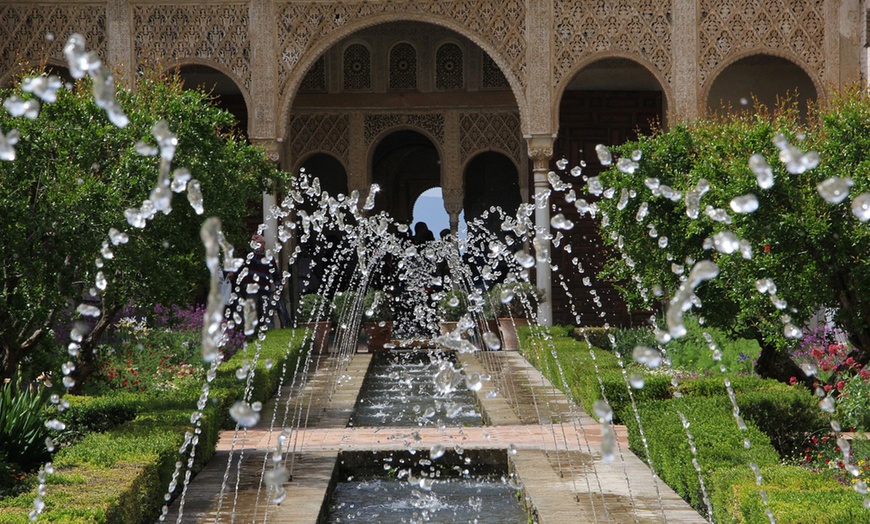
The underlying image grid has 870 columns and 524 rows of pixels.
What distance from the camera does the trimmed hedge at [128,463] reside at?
158 inches

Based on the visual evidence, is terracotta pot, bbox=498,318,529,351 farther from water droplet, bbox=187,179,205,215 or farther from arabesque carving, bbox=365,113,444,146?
water droplet, bbox=187,179,205,215

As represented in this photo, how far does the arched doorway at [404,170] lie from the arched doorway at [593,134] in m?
4.91

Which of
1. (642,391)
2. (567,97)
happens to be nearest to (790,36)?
(567,97)

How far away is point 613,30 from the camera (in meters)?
12.7

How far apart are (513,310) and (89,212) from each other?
804cm

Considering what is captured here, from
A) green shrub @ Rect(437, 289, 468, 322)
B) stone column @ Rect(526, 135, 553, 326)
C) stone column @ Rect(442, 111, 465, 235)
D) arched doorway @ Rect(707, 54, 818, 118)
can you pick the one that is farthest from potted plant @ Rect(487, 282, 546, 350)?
arched doorway @ Rect(707, 54, 818, 118)

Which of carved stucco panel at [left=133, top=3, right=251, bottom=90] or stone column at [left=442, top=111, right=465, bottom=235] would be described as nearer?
carved stucco panel at [left=133, top=3, right=251, bottom=90]

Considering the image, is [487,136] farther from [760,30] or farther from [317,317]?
[760,30]

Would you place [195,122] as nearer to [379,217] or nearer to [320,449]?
[320,449]

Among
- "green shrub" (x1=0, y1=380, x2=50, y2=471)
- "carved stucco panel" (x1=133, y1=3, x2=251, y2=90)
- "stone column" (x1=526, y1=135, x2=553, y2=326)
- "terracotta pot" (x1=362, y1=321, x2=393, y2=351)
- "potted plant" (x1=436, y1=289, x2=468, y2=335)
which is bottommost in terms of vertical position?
"green shrub" (x1=0, y1=380, x2=50, y2=471)

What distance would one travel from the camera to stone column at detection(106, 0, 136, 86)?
497 inches

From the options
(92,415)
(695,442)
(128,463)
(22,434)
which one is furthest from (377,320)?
(128,463)

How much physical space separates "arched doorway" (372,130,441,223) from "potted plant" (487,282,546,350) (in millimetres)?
6604

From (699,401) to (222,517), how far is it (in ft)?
8.95
